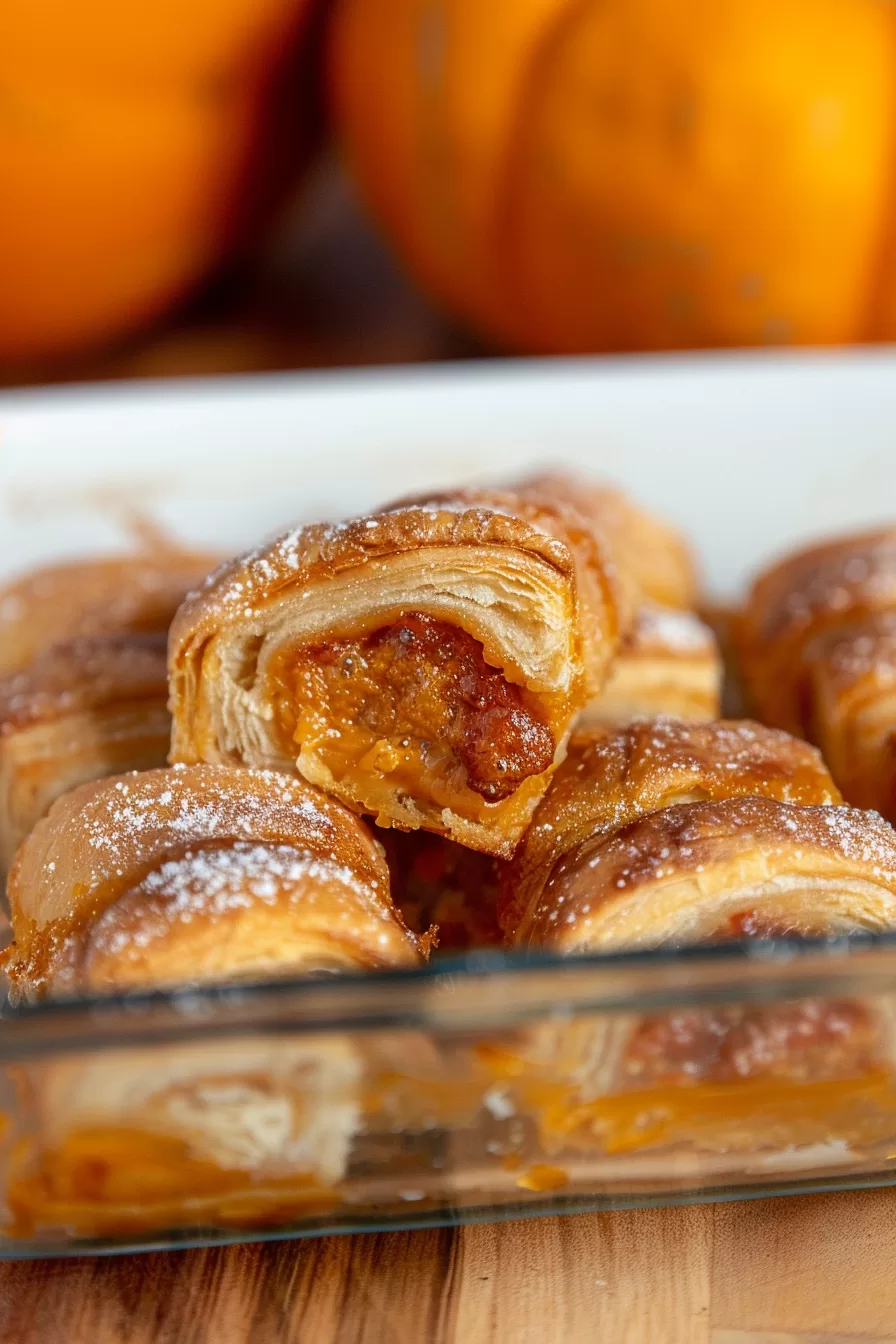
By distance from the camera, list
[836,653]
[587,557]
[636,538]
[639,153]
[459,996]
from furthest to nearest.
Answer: [639,153] → [636,538] → [836,653] → [587,557] → [459,996]

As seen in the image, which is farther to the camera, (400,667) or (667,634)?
(667,634)

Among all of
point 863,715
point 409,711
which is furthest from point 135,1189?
point 863,715

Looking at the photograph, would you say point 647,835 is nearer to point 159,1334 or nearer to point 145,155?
point 159,1334

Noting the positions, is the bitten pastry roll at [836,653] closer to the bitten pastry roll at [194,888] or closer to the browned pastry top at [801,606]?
the browned pastry top at [801,606]

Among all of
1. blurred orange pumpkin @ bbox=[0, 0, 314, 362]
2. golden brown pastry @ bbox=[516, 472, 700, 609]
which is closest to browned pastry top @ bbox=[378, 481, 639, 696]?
golden brown pastry @ bbox=[516, 472, 700, 609]

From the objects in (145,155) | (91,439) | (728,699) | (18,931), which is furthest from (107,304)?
(18,931)

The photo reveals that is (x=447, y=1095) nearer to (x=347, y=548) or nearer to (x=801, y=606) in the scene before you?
(x=347, y=548)
